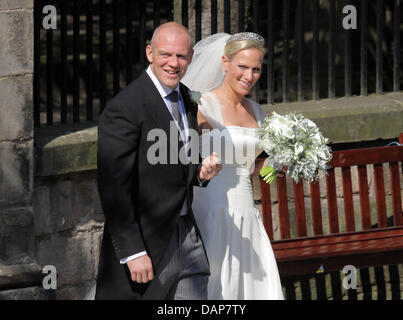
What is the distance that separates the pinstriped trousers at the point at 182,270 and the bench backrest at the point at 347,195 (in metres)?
1.76

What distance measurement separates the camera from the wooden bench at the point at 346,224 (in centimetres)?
646

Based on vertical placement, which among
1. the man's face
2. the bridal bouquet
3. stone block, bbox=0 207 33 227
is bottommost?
stone block, bbox=0 207 33 227

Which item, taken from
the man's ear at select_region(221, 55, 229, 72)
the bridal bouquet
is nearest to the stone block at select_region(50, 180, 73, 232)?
the man's ear at select_region(221, 55, 229, 72)

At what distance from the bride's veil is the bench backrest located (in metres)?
1.17

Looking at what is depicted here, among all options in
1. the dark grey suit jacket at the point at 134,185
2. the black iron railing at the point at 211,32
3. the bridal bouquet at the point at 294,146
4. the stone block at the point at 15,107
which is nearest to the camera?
the dark grey suit jacket at the point at 134,185

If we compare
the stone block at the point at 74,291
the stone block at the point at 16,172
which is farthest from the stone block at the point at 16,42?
the stone block at the point at 74,291

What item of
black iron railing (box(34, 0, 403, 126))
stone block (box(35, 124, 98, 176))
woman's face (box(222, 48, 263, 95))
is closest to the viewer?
woman's face (box(222, 48, 263, 95))

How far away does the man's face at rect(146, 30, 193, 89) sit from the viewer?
479 cm

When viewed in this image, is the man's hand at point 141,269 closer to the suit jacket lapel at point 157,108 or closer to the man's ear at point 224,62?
the suit jacket lapel at point 157,108

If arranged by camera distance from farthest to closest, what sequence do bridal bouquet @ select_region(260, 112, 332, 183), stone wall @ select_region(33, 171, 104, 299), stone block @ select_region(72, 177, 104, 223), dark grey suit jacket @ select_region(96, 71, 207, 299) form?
stone block @ select_region(72, 177, 104, 223) → stone wall @ select_region(33, 171, 104, 299) → bridal bouquet @ select_region(260, 112, 332, 183) → dark grey suit jacket @ select_region(96, 71, 207, 299)

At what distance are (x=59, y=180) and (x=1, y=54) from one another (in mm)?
914

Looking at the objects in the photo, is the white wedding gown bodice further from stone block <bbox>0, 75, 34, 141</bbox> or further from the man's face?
stone block <bbox>0, 75, 34, 141</bbox>

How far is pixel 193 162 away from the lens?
4926mm
